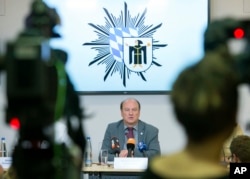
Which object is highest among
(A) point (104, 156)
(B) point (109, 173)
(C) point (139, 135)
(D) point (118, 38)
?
(D) point (118, 38)

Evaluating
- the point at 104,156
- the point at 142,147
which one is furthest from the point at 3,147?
the point at 142,147

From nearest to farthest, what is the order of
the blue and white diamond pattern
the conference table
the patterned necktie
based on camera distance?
the conference table → the patterned necktie → the blue and white diamond pattern

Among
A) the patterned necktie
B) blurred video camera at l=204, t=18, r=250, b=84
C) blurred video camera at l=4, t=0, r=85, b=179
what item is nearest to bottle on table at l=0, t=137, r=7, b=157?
the patterned necktie

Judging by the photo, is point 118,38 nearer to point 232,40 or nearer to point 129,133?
point 129,133

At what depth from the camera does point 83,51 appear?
585 centimetres

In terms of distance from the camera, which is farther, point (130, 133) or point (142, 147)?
point (130, 133)

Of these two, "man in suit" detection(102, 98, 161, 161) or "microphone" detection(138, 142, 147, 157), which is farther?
"man in suit" detection(102, 98, 161, 161)

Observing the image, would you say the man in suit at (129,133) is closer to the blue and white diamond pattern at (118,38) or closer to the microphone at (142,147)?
the microphone at (142,147)

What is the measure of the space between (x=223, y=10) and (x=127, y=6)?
91 cm

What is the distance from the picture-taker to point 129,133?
5.02 m

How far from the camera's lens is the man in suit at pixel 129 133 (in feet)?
15.6

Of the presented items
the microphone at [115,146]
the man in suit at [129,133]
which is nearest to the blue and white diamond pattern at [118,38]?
the man in suit at [129,133]

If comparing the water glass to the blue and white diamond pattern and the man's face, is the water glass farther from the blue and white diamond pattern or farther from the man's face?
the blue and white diamond pattern

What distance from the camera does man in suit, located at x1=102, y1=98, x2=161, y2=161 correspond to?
15.6 ft
